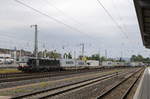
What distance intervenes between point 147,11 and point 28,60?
30.6 metres

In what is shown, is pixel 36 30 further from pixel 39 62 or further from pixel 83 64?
pixel 83 64

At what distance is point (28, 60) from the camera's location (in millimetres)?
44781

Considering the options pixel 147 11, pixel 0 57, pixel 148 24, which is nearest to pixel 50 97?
pixel 147 11

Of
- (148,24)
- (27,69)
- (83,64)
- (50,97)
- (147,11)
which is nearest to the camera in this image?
(50,97)

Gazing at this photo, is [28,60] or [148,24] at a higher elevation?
[148,24]

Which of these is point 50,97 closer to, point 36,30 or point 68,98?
point 68,98

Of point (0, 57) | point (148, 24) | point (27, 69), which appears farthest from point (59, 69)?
point (0, 57)

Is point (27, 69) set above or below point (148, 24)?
below

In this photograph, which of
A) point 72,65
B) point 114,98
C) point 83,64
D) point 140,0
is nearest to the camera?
point 140,0

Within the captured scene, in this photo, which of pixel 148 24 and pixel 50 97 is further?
pixel 148 24

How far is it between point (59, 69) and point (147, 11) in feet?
135

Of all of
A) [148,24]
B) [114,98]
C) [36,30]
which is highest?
[36,30]

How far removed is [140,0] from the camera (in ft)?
45.5

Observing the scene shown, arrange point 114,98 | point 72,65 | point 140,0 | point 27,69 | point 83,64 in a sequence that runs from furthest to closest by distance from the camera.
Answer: point 83,64
point 72,65
point 27,69
point 114,98
point 140,0
